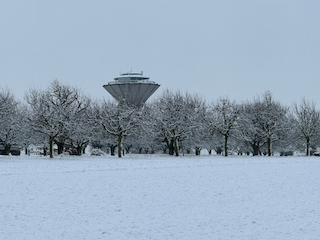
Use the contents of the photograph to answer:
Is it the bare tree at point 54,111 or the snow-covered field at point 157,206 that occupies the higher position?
the bare tree at point 54,111

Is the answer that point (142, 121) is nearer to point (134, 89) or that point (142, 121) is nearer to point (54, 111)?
point (54, 111)

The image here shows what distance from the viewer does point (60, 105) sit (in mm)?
47875

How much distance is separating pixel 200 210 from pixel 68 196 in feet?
19.9

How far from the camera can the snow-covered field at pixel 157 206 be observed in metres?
12.4

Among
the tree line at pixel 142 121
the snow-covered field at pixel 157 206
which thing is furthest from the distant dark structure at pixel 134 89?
the snow-covered field at pixel 157 206

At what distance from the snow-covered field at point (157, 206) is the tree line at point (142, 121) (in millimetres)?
22199

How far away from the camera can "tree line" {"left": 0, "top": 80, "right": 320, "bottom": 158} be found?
1857 inches

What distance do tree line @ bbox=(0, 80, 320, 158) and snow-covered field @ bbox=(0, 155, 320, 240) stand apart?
2220cm

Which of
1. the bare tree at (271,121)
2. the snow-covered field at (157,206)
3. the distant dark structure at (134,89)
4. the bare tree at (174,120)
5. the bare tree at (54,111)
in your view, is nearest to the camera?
the snow-covered field at (157,206)

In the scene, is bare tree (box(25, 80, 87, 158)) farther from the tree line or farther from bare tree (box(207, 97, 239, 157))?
bare tree (box(207, 97, 239, 157))

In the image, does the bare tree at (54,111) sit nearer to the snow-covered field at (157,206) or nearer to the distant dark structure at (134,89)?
the snow-covered field at (157,206)

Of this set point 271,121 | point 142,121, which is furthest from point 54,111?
point 271,121

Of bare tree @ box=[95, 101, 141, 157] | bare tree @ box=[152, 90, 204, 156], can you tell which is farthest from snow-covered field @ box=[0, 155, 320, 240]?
bare tree @ box=[152, 90, 204, 156]

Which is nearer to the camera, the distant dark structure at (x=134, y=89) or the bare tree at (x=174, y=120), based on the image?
the bare tree at (x=174, y=120)
